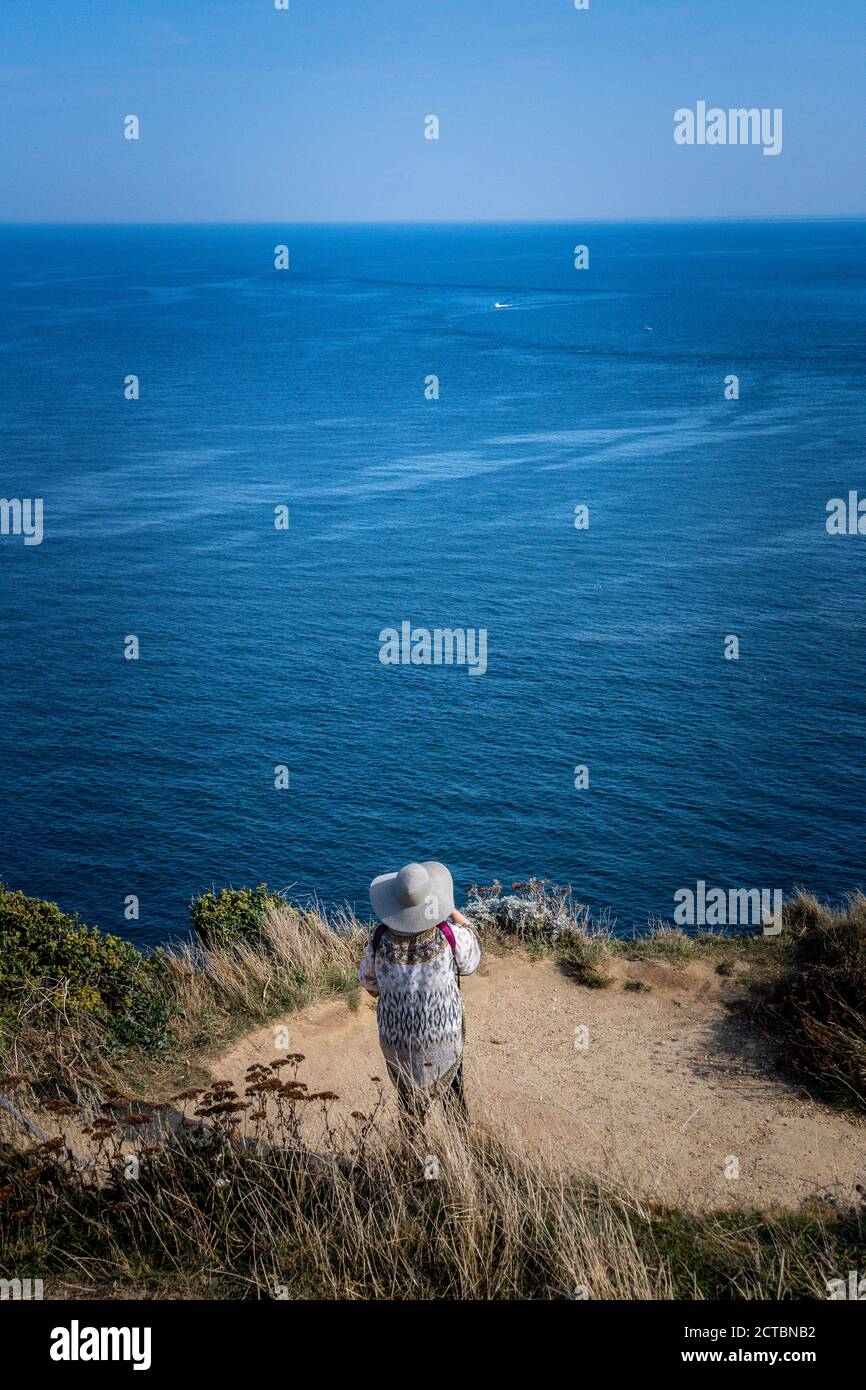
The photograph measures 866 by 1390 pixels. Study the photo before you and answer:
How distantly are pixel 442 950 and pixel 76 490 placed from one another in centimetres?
8741

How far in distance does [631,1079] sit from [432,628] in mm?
Result: 54737

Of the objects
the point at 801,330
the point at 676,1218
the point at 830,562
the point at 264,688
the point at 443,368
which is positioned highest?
the point at 801,330

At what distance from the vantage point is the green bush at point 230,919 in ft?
43.7

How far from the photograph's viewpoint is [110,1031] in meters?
10.3

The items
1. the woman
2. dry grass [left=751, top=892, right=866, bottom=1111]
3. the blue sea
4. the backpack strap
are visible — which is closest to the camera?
the woman

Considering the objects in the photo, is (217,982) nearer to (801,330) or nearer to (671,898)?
(671,898)

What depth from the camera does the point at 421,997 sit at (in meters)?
7.13

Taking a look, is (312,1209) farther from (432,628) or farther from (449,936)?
(432,628)

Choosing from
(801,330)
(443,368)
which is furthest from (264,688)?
(801,330)

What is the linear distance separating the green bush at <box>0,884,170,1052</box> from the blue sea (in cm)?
2629

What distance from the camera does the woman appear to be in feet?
23.3

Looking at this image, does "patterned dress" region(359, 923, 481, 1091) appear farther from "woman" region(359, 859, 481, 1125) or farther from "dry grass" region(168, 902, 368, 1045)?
"dry grass" region(168, 902, 368, 1045)

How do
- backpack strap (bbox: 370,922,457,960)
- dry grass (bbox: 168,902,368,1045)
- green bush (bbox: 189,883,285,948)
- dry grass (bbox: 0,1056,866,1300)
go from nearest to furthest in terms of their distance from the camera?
1. dry grass (bbox: 0,1056,866,1300)
2. backpack strap (bbox: 370,922,457,960)
3. dry grass (bbox: 168,902,368,1045)
4. green bush (bbox: 189,883,285,948)

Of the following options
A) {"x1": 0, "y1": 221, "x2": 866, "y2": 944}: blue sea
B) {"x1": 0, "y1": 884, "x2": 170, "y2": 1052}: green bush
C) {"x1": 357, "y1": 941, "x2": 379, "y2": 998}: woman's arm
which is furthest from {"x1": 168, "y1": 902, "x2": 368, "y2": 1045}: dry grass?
{"x1": 0, "y1": 221, "x2": 866, "y2": 944}: blue sea
